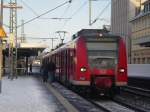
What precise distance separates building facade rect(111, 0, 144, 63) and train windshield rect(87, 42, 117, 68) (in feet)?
294

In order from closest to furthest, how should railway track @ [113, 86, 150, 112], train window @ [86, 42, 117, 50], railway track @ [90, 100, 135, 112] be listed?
1. railway track @ [90, 100, 135, 112]
2. railway track @ [113, 86, 150, 112]
3. train window @ [86, 42, 117, 50]

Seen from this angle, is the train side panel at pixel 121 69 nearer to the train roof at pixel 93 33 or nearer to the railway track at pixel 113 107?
the train roof at pixel 93 33

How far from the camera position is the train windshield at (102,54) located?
22469 mm

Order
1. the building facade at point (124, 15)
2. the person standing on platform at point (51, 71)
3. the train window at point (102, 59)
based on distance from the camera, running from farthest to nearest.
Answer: the building facade at point (124, 15) → the person standing on platform at point (51, 71) → the train window at point (102, 59)

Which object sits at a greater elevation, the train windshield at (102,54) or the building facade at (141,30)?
the building facade at (141,30)

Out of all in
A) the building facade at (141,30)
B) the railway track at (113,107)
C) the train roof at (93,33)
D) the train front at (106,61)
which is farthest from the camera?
the building facade at (141,30)

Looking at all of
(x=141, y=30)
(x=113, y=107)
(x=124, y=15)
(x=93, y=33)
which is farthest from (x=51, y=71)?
(x=124, y=15)

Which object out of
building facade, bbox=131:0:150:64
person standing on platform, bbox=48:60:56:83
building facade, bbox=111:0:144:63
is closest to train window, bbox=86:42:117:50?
person standing on platform, bbox=48:60:56:83

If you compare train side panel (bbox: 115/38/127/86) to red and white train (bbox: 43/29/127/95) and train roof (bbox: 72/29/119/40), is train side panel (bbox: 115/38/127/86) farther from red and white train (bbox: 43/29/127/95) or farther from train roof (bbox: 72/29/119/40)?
train roof (bbox: 72/29/119/40)

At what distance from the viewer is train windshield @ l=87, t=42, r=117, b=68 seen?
22469mm

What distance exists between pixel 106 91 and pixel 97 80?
705mm

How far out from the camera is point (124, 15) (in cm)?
13050

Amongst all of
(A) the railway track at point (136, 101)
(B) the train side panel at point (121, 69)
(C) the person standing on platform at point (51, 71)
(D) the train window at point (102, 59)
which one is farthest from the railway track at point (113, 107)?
(C) the person standing on platform at point (51, 71)

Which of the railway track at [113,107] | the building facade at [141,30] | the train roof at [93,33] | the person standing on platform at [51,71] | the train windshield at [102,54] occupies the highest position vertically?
the building facade at [141,30]
